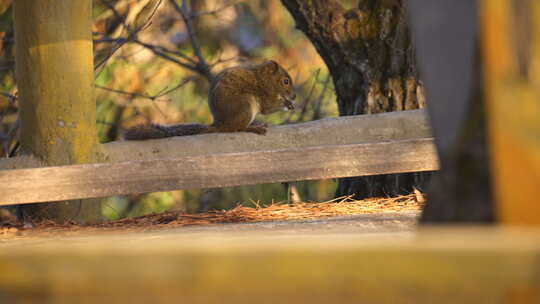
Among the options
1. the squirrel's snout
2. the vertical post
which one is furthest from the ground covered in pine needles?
the squirrel's snout

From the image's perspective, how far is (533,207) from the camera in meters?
1.30

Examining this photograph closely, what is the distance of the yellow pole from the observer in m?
1.27

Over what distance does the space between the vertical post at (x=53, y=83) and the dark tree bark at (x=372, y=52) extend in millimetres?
2006

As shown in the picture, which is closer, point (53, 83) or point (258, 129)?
point (53, 83)

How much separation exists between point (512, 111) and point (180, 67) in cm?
992

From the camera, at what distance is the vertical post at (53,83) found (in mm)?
5074

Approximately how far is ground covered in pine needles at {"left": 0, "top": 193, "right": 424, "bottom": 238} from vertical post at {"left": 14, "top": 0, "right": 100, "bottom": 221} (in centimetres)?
53

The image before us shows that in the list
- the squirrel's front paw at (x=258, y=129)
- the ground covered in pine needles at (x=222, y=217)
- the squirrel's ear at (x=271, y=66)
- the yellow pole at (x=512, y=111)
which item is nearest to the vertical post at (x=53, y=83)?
the ground covered in pine needles at (x=222, y=217)

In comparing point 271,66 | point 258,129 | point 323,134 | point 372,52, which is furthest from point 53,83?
point 372,52

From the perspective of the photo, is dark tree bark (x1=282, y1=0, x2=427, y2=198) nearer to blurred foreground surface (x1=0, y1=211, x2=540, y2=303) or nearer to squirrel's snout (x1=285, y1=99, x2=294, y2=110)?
squirrel's snout (x1=285, y1=99, x2=294, y2=110)

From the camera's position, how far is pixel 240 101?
619cm

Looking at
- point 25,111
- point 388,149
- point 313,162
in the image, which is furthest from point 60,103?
point 388,149

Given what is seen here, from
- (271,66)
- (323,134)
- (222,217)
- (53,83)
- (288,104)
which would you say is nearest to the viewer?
(222,217)

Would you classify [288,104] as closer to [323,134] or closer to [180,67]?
[323,134]
